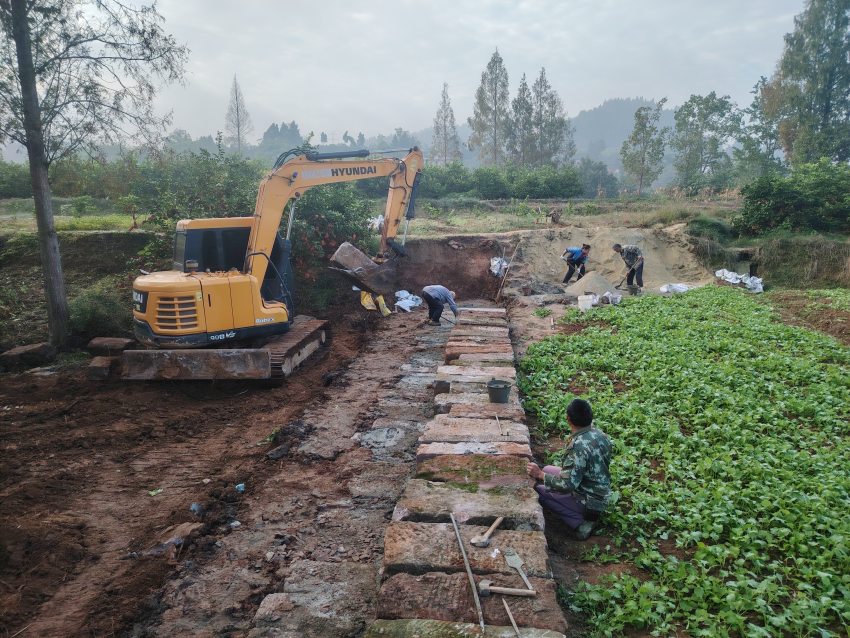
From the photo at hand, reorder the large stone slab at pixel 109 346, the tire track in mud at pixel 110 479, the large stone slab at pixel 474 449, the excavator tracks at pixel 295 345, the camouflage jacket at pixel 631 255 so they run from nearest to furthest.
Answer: the tire track in mud at pixel 110 479 → the large stone slab at pixel 474 449 → the excavator tracks at pixel 295 345 → the large stone slab at pixel 109 346 → the camouflage jacket at pixel 631 255

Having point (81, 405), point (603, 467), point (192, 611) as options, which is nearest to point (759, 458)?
point (603, 467)

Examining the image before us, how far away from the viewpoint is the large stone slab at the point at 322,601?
139 inches

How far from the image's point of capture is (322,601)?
3.78m

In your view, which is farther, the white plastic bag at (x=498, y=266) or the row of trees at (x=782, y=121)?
the row of trees at (x=782, y=121)

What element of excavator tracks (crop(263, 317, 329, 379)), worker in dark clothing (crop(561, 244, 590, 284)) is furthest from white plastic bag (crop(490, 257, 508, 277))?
excavator tracks (crop(263, 317, 329, 379))

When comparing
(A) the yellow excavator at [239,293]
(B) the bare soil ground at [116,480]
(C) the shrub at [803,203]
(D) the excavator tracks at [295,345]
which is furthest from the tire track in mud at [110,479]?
(C) the shrub at [803,203]

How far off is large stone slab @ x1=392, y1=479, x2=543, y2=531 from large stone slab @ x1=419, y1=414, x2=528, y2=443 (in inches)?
32.3

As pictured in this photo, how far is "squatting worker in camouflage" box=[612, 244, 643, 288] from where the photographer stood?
15523 mm

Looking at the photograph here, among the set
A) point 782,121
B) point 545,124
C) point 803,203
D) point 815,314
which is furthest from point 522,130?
point 815,314

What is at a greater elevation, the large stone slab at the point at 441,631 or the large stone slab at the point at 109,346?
the large stone slab at the point at 109,346

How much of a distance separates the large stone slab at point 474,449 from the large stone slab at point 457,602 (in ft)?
5.27

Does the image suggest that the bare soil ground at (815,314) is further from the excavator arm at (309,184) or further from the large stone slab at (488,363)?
the excavator arm at (309,184)

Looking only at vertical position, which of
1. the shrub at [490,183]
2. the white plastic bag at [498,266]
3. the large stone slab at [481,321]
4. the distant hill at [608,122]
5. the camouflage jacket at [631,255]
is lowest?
the large stone slab at [481,321]

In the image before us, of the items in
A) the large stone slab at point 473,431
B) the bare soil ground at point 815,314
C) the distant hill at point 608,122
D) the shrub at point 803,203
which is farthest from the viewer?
the distant hill at point 608,122
